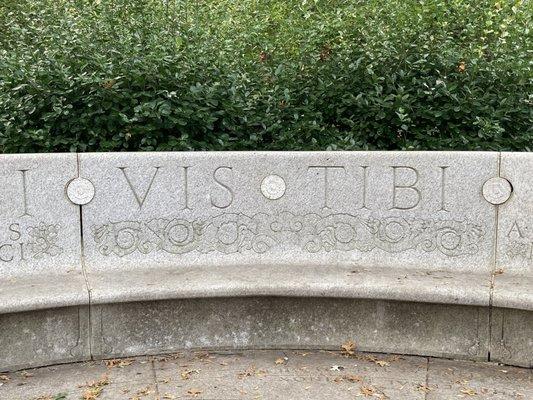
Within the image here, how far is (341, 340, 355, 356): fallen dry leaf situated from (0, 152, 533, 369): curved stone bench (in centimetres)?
6

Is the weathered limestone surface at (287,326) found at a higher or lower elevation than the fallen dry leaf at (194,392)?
higher

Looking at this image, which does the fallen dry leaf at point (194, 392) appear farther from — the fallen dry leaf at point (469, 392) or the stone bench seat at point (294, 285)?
the fallen dry leaf at point (469, 392)

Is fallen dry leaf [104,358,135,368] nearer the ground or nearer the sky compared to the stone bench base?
nearer the ground

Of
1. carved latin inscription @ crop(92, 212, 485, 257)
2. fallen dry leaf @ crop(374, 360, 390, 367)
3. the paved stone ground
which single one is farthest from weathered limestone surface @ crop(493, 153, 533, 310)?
fallen dry leaf @ crop(374, 360, 390, 367)

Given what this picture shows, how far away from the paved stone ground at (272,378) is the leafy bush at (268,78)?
1.70m

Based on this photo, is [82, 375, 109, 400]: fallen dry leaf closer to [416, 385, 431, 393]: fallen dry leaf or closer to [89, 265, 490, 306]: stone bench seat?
[89, 265, 490, 306]: stone bench seat

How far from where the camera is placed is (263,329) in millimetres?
4535

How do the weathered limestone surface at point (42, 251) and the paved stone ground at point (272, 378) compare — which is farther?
the weathered limestone surface at point (42, 251)

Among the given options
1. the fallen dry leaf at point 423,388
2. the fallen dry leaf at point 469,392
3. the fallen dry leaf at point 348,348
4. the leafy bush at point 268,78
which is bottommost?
the fallen dry leaf at point 469,392

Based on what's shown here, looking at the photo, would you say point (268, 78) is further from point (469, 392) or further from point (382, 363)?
point (469, 392)

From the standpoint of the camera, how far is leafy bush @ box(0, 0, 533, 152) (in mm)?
5379

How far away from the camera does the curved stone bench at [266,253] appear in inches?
170

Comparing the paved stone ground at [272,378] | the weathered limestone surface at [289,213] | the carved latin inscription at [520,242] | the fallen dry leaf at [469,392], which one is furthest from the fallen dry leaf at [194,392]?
the carved latin inscription at [520,242]

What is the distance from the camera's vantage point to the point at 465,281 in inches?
178
